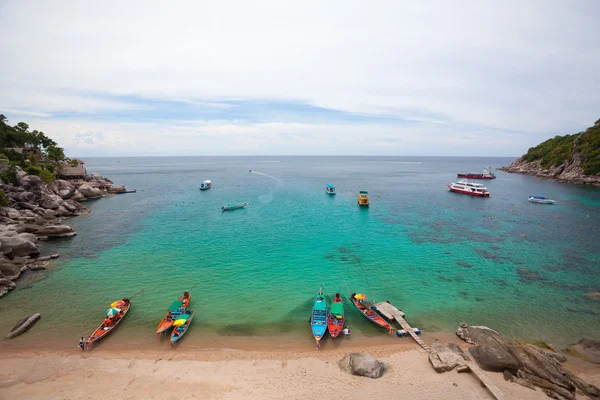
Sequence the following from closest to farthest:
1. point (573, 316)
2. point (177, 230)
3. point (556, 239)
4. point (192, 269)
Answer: point (573, 316) → point (192, 269) → point (556, 239) → point (177, 230)

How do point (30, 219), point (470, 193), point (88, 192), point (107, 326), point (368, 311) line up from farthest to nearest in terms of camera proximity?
1. point (470, 193)
2. point (88, 192)
3. point (30, 219)
4. point (368, 311)
5. point (107, 326)

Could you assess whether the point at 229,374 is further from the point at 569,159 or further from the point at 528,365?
the point at 569,159

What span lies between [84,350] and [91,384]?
512cm

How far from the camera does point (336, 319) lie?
2792cm

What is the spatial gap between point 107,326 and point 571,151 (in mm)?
190891

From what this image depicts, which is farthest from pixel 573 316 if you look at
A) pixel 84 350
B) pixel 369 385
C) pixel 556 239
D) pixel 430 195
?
pixel 430 195

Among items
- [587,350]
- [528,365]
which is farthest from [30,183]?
[587,350]

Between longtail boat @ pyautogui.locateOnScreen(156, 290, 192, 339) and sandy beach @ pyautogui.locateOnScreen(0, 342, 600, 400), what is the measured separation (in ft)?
7.75

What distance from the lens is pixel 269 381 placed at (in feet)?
69.4

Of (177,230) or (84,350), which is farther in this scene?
(177,230)

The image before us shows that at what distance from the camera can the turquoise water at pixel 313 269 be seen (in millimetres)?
29125

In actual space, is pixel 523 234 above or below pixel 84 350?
above

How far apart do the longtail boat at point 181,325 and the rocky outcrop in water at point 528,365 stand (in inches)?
1010

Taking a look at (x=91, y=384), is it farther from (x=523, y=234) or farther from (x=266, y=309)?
(x=523, y=234)
